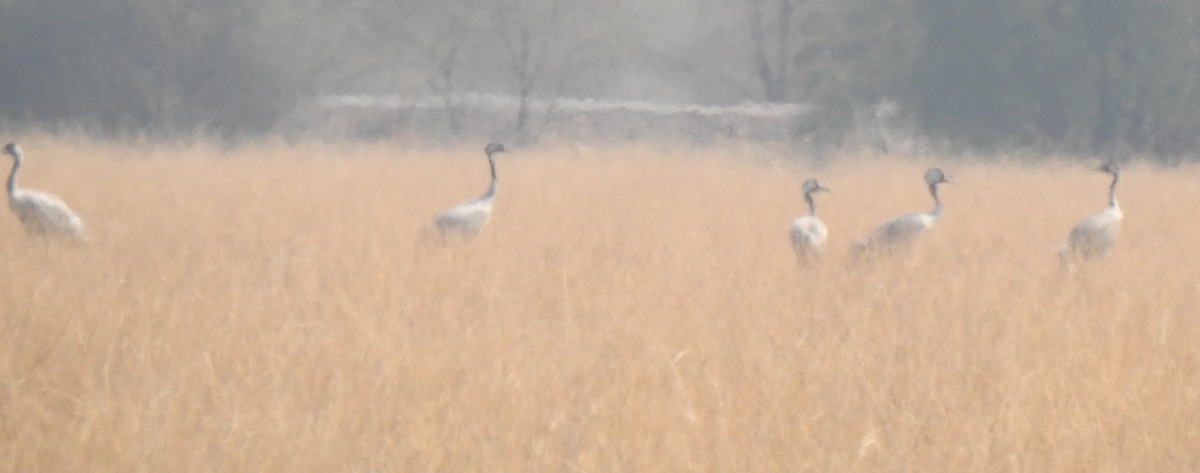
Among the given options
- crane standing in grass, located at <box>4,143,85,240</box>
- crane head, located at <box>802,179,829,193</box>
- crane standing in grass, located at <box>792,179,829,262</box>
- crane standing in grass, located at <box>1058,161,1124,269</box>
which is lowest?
crane standing in grass, located at <box>4,143,85,240</box>

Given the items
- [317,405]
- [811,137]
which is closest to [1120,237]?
[317,405]

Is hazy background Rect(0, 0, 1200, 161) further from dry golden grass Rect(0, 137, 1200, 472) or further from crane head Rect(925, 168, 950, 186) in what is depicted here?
crane head Rect(925, 168, 950, 186)

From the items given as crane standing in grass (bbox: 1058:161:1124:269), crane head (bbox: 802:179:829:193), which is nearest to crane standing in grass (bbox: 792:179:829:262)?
crane head (bbox: 802:179:829:193)

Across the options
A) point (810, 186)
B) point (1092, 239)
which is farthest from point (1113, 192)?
point (810, 186)

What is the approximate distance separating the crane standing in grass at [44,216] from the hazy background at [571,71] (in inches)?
517

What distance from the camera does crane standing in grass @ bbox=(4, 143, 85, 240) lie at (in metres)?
9.57

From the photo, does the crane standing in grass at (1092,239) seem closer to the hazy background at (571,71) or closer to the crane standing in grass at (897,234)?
the crane standing in grass at (897,234)

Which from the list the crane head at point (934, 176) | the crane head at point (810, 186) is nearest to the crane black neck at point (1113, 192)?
the crane head at point (934, 176)

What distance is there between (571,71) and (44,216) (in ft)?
69.7

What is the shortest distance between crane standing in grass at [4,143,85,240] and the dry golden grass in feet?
0.46

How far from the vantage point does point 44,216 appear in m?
9.67

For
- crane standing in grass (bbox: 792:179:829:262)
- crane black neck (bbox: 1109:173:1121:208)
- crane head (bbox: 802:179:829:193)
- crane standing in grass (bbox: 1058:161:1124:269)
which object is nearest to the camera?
crane standing in grass (bbox: 792:179:829:262)

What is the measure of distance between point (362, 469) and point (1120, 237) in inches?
365

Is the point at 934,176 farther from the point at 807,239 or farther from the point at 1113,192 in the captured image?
the point at 807,239
